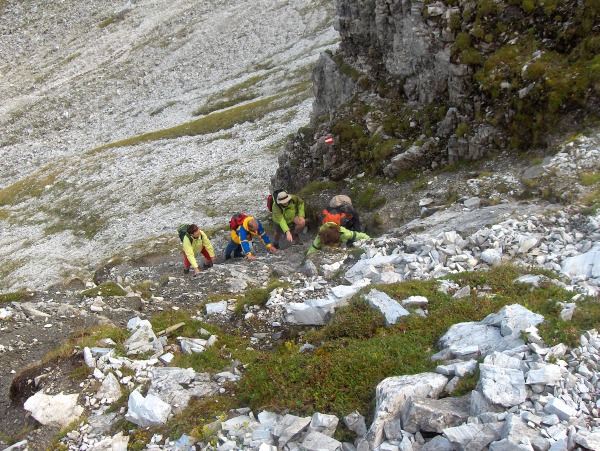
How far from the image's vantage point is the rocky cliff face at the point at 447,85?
2164 cm

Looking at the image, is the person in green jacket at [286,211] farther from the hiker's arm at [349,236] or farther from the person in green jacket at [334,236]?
the hiker's arm at [349,236]

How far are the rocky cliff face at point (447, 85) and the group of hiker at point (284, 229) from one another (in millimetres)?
6780

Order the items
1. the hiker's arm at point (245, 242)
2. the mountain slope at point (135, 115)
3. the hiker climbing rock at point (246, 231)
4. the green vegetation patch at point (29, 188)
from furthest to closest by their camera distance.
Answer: the green vegetation patch at point (29, 188) < the mountain slope at point (135, 115) < the hiker's arm at point (245, 242) < the hiker climbing rock at point (246, 231)

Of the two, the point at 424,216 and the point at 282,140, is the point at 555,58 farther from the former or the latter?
the point at 282,140

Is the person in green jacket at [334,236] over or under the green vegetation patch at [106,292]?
under

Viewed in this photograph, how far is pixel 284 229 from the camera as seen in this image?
875 inches

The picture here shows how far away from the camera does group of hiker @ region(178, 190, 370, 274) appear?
1936cm

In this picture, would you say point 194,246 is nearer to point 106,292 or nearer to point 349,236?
point 106,292

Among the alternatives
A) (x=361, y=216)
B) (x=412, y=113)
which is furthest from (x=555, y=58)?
(x=361, y=216)

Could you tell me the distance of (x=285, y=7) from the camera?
108 m

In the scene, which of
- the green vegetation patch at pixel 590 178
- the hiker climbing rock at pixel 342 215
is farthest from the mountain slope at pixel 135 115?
the green vegetation patch at pixel 590 178

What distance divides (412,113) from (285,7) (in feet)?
295

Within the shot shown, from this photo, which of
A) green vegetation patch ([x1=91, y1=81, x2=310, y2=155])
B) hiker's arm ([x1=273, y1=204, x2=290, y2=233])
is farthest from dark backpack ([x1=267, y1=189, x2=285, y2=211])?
green vegetation patch ([x1=91, y1=81, x2=310, y2=155])

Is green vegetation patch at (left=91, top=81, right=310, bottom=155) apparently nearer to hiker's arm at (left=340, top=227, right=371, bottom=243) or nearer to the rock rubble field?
hiker's arm at (left=340, top=227, right=371, bottom=243)
